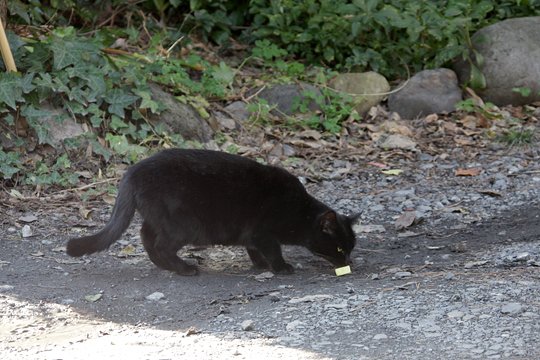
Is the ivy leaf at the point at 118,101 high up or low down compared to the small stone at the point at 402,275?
up

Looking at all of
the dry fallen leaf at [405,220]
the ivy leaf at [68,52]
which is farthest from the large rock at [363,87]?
the ivy leaf at [68,52]

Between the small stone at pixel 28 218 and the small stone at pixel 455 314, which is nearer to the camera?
the small stone at pixel 455 314

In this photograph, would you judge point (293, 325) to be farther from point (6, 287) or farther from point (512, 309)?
point (6, 287)

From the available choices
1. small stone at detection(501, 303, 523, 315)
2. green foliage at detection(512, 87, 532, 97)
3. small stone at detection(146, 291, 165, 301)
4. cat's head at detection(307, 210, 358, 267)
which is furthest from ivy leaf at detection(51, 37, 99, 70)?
small stone at detection(501, 303, 523, 315)

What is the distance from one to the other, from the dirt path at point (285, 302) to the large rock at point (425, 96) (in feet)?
10.4

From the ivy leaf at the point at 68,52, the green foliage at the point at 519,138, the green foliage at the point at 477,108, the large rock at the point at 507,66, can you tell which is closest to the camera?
the ivy leaf at the point at 68,52

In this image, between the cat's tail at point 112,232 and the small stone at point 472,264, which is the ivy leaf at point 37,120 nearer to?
the cat's tail at point 112,232

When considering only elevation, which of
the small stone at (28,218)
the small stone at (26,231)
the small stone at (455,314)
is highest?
the small stone at (455,314)

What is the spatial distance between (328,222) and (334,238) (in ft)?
0.38

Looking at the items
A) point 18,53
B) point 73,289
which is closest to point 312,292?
point 73,289

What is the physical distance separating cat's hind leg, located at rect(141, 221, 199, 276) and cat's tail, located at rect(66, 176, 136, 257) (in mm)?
217

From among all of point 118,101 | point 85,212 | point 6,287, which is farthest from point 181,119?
point 6,287

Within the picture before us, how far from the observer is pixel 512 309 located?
18.1 ft

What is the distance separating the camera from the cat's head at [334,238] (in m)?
6.95
